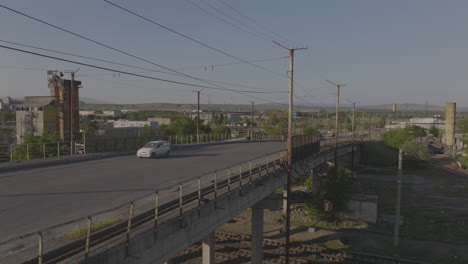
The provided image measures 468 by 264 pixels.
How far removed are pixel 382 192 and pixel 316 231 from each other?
21.5m

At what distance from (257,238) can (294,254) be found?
17.9ft

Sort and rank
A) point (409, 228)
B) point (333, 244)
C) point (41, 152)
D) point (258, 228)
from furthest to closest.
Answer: point (409, 228) < point (333, 244) < point (41, 152) < point (258, 228)

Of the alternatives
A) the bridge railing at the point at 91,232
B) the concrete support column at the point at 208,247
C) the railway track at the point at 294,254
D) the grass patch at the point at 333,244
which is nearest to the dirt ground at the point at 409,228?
the grass patch at the point at 333,244

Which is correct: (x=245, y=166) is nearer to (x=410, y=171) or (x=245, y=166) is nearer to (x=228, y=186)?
(x=228, y=186)

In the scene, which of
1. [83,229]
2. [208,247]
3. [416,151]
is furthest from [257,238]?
[416,151]

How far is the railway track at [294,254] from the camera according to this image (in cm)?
2412

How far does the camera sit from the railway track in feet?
79.2

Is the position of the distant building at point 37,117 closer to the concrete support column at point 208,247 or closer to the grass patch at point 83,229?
the concrete support column at point 208,247

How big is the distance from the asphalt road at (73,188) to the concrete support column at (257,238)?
175 inches

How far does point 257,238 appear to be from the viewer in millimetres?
21766

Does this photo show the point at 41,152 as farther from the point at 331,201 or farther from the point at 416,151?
the point at 416,151

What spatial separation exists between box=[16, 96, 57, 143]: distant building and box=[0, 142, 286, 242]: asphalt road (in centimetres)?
4917

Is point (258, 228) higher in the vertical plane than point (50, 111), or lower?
lower

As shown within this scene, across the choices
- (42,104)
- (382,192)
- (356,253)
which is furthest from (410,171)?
(42,104)
